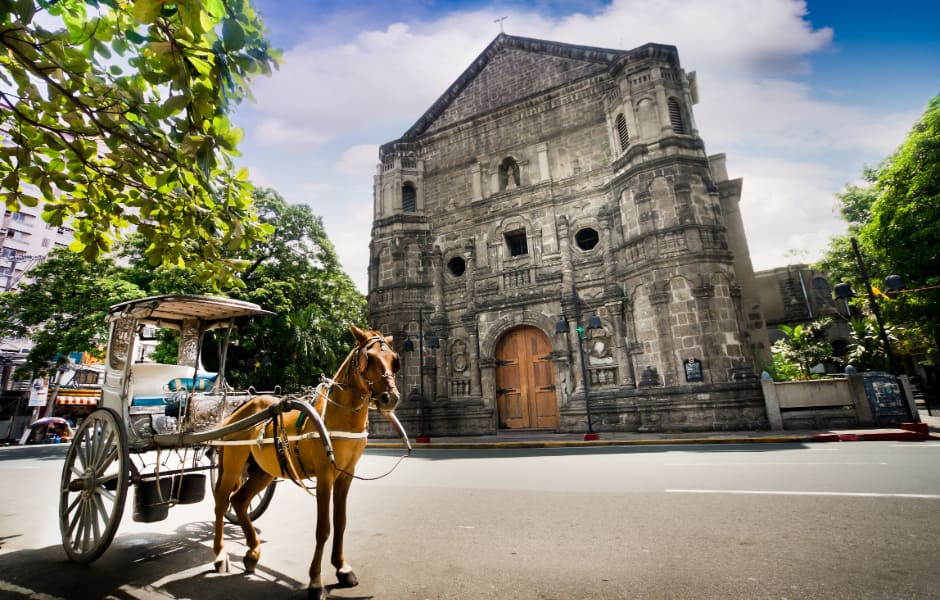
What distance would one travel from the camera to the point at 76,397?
29.6m

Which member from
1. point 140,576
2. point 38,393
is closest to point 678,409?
point 140,576

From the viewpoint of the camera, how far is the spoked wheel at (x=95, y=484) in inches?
138

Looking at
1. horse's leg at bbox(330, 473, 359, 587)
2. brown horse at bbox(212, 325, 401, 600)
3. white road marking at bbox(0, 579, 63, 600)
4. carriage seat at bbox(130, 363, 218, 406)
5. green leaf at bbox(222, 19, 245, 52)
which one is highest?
green leaf at bbox(222, 19, 245, 52)

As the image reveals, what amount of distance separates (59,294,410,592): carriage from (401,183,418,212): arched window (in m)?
15.0

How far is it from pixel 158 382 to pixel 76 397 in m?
34.4

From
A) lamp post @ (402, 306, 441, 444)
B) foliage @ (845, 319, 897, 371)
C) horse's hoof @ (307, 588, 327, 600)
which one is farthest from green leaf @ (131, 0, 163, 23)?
foliage @ (845, 319, 897, 371)

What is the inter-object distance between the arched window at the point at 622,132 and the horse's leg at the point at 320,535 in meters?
15.8

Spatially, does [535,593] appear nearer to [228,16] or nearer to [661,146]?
[228,16]

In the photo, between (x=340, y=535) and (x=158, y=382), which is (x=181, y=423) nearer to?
(x=158, y=382)

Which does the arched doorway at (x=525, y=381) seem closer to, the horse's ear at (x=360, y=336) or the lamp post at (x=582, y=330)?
the lamp post at (x=582, y=330)

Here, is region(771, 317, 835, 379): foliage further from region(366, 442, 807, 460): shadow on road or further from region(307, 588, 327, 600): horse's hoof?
region(307, 588, 327, 600): horse's hoof

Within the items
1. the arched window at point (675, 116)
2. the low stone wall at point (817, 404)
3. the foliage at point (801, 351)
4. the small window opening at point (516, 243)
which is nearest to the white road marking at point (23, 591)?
the low stone wall at point (817, 404)

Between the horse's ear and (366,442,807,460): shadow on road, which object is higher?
the horse's ear

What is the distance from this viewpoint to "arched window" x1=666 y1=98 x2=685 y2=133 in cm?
1474
